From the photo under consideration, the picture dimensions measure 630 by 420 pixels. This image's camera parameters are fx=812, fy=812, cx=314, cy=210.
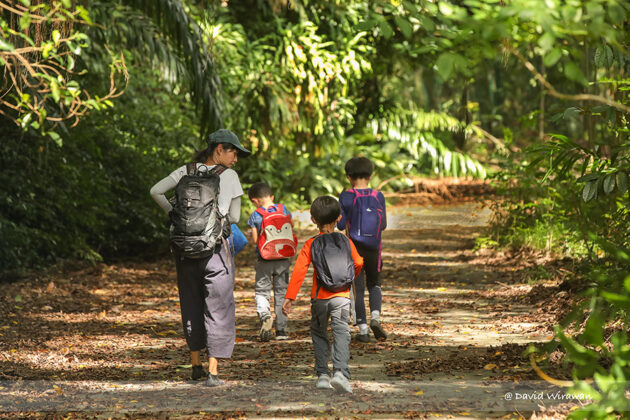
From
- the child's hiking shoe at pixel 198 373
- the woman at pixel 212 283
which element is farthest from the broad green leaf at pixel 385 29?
the child's hiking shoe at pixel 198 373

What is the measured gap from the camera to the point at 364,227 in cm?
730

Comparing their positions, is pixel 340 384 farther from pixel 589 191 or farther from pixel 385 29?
pixel 385 29

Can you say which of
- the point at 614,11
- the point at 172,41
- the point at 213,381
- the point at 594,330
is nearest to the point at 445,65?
the point at 614,11

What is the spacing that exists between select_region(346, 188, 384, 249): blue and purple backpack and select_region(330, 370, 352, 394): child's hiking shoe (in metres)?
2.10

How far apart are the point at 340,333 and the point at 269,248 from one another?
6.88 ft

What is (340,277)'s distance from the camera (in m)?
5.68

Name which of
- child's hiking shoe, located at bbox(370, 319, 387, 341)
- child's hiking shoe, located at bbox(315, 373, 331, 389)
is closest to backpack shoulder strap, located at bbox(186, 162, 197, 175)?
child's hiking shoe, located at bbox(315, 373, 331, 389)

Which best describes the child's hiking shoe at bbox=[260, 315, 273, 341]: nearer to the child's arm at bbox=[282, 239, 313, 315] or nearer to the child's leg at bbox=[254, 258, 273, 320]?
the child's leg at bbox=[254, 258, 273, 320]

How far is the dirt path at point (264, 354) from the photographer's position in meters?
5.06

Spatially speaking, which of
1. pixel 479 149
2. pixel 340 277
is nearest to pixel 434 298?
pixel 340 277

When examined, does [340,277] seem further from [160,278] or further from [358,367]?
[160,278]

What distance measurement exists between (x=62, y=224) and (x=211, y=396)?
23.3 ft

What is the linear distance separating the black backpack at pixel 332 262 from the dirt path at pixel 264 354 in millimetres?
716

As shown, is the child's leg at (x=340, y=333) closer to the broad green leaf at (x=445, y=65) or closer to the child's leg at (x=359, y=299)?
the child's leg at (x=359, y=299)
